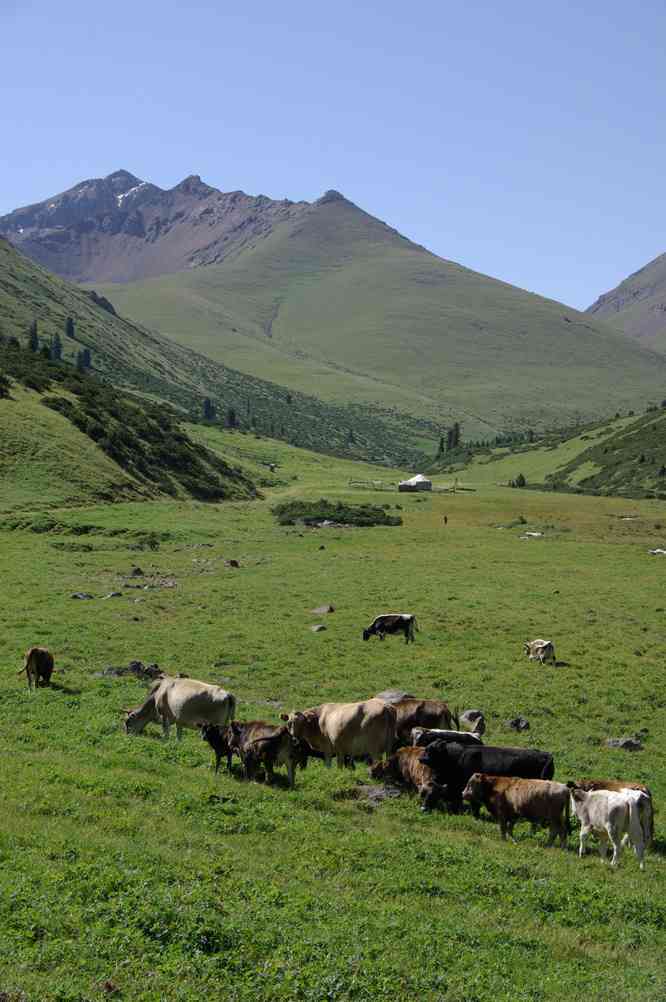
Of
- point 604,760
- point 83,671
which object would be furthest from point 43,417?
point 604,760

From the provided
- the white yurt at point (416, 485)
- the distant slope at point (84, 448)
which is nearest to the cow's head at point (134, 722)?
the distant slope at point (84, 448)

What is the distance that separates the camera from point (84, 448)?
7325 cm

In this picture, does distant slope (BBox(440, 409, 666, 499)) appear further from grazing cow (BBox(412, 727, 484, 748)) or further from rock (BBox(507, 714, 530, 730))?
grazing cow (BBox(412, 727, 484, 748))

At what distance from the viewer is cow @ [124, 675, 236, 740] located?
19.3m

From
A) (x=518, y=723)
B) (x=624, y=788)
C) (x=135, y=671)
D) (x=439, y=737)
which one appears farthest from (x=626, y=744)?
(x=135, y=671)

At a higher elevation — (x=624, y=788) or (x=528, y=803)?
(x=624, y=788)

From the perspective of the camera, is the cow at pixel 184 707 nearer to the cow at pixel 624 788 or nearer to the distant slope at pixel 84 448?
the cow at pixel 624 788

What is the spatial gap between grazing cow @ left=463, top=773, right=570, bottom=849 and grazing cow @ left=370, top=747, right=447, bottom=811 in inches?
34.6

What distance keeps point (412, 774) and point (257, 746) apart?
9.66ft

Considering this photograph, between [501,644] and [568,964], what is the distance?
2073cm

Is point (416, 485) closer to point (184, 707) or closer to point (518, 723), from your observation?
point (518, 723)

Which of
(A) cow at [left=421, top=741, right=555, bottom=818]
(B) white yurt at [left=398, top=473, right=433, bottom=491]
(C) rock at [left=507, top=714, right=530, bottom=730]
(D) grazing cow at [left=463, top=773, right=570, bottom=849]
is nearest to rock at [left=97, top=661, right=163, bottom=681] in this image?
(C) rock at [left=507, top=714, right=530, bottom=730]

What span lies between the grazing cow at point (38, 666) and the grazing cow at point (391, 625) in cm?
1227

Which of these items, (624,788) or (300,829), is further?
(624,788)
